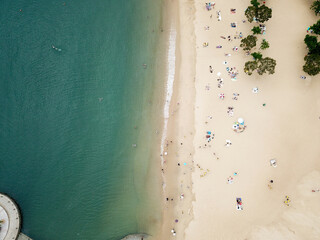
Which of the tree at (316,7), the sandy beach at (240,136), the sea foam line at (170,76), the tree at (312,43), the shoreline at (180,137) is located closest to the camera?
the tree at (312,43)

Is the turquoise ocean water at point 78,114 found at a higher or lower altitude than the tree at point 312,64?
lower

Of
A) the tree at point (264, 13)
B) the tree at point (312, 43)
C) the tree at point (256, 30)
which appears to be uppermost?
the tree at point (264, 13)

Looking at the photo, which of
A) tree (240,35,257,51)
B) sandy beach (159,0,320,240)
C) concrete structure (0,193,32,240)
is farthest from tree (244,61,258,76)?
concrete structure (0,193,32,240)

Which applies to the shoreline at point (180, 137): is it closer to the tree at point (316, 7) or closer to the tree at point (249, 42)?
the tree at point (249, 42)

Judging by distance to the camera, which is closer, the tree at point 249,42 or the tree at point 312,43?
the tree at point 312,43

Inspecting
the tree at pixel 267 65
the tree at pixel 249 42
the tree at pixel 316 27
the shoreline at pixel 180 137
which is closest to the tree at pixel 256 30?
the tree at pixel 249 42

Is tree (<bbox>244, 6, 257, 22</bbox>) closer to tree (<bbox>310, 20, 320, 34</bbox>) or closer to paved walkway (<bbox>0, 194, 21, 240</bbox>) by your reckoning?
tree (<bbox>310, 20, 320, 34</bbox>)

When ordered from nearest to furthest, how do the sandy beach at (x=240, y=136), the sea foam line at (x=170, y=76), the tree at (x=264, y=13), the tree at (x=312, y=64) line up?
the tree at (x=312, y=64), the sandy beach at (x=240, y=136), the tree at (x=264, y=13), the sea foam line at (x=170, y=76)

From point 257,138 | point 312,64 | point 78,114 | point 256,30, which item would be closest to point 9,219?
point 78,114
